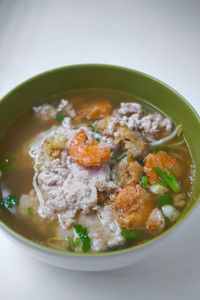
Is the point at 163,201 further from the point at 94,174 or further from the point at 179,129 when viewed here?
the point at 179,129

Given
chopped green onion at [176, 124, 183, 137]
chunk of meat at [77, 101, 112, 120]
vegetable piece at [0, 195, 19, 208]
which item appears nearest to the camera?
vegetable piece at [0, 195, 19, 208]

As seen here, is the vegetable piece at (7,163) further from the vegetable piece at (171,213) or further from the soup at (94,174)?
the vegetable piece at (171,213)

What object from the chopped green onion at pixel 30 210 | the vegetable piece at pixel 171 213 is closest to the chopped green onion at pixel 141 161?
the vegetable piece at pixel 171 213

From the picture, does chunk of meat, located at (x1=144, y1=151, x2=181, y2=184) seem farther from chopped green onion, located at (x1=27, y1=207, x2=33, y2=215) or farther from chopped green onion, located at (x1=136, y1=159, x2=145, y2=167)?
chopped green onion, located at (x1=27, y1=207, x2=33, y2=215)

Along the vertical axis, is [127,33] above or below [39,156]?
above

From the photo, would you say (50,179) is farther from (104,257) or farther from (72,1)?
(72,1)

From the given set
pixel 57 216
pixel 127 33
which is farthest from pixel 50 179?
pixel 127 33

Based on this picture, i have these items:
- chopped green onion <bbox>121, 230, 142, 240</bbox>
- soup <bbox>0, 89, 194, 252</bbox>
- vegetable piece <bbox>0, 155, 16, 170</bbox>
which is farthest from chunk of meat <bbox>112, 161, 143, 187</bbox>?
vegetable piece <bbox>0, 155, 16, 170</bbox>
